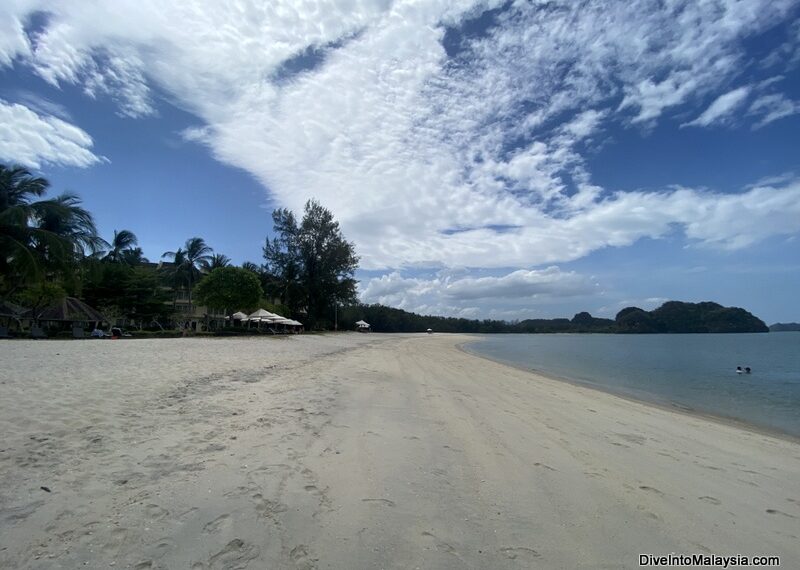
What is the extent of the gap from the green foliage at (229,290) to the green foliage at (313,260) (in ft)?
41.8

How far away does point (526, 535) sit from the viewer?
11.2 feet

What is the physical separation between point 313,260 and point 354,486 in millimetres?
52628

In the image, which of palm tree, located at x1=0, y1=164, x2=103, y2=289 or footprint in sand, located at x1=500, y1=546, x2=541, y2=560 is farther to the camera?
palm tree, located at x1=0, y1=164, x2=103, y2=289

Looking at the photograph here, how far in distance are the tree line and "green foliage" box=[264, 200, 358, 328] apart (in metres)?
0.13

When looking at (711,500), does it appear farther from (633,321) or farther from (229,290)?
(633,321)

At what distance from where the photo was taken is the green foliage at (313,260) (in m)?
55.5

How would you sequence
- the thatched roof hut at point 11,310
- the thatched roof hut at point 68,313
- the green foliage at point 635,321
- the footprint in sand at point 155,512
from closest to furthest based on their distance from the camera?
the footprint in sand at point 155,512
the thatched roof hut at point 11,310
the thatched roof hut at point 68,313
the green foliage at point 635,321

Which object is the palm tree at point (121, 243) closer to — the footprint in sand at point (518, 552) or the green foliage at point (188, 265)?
the green foliage at point (188, 265)

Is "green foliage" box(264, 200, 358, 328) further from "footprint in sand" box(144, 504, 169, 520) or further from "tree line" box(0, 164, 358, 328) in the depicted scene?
"footprint in sand" box(144, 504, 169, 520)

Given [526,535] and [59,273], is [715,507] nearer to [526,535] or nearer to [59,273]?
[526,535]

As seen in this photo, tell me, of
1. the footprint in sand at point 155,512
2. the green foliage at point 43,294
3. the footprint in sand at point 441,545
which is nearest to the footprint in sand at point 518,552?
Result: the footprint in sand at point 441,545

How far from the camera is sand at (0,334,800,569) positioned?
313 cm

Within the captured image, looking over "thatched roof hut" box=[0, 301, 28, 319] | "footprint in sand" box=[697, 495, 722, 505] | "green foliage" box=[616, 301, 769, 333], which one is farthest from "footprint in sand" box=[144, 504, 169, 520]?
"green foliage" box=[616, 301, 769, 333]

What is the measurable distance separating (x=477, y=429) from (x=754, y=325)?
157m
